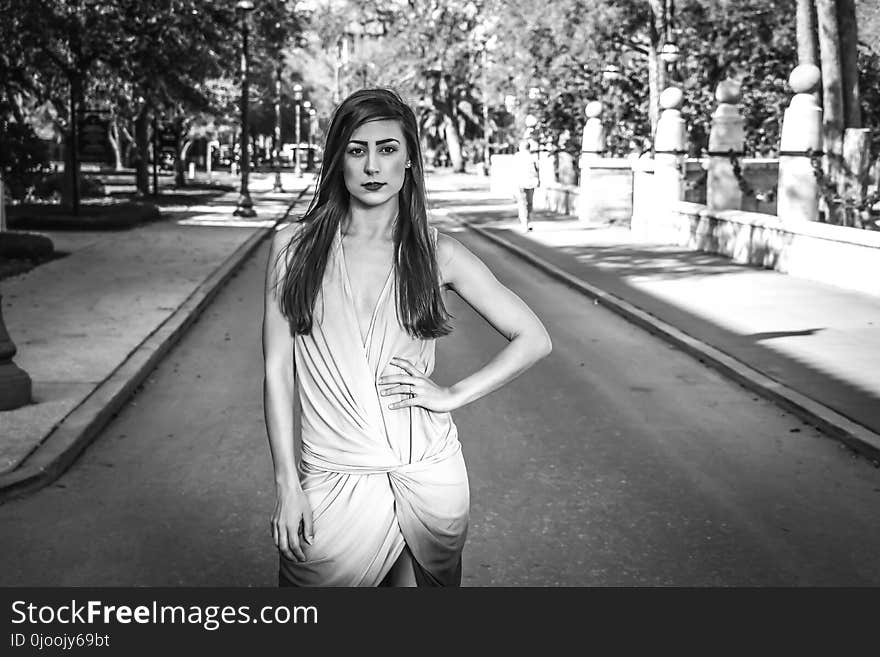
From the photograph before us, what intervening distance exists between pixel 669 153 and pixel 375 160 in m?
23.4

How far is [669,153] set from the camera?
25.9m

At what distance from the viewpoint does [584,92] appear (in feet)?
131

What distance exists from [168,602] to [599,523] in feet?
12.8

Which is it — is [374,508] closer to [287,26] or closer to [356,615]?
[356,615]

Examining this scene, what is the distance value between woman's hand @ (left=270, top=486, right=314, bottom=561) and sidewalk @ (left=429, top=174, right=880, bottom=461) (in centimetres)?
589

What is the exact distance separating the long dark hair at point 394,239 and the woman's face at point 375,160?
0.06 ft

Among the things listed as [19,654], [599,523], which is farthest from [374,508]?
[599,523]

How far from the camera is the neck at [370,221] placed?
10.6 feet

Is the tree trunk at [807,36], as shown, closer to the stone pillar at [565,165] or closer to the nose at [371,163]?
the stone pillar at [565,165]

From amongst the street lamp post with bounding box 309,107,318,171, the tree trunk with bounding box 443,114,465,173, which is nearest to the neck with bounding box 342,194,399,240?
the tree trunk with bounding box 443,114,465,173

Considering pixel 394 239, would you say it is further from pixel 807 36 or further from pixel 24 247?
pixel 807 36

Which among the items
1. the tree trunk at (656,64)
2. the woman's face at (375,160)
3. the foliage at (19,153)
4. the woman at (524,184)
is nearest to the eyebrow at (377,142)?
the woman's face at (375,160)

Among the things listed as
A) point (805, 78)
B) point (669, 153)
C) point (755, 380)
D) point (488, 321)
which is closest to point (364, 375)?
point (488, 321)

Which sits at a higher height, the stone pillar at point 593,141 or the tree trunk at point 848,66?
the tree trunk at point 848,66
